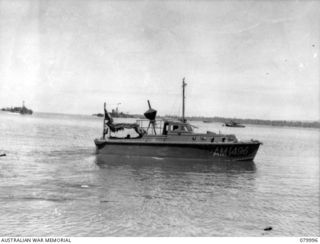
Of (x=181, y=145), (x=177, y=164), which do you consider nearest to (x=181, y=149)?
(x=181, y=145)

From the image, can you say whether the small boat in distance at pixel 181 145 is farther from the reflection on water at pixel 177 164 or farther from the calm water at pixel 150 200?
the calm water at pixel 150 200

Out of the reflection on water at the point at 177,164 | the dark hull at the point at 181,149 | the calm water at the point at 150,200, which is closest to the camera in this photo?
the calm water at the point at 150,200

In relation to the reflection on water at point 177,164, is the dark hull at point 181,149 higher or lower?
higher

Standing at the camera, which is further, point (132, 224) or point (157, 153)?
point (157, 153)

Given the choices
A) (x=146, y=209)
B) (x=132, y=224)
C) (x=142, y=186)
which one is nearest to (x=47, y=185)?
(x=142, y=186)

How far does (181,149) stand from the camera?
29016 millimetres

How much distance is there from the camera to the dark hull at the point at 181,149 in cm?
2902

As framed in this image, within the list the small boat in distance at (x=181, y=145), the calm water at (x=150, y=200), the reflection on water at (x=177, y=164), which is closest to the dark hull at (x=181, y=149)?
the small boat in distance at (x=181, y=145)

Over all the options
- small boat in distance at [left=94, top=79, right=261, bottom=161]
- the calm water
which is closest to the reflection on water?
the calm water

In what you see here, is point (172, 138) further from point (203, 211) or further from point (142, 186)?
point (203, 211)

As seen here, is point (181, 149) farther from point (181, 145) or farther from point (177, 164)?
point (177, 164)

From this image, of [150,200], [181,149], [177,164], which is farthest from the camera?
[181,149]

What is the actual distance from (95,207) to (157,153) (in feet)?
50.4

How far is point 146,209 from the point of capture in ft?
46.6
